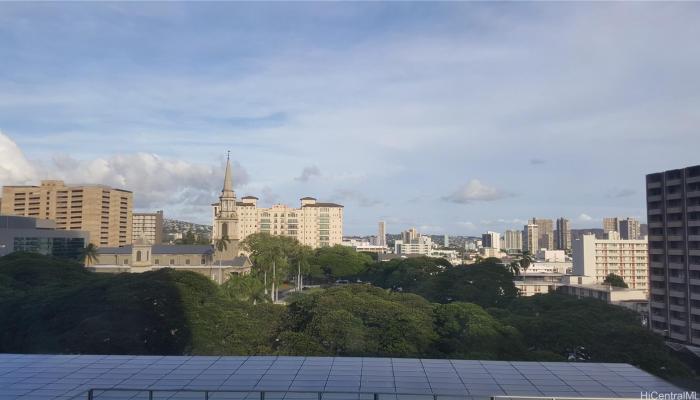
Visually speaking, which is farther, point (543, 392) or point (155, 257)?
point (155, 257)

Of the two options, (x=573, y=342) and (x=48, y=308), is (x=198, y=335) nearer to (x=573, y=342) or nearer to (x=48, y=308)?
Result: (x=48, y=308)

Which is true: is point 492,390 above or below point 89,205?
below

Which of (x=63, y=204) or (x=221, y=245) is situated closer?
(x=221, y=245)

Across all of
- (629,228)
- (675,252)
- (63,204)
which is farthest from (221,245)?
(629,228)

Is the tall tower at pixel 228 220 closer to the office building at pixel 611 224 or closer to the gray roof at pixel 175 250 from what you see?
the gray roof at pixel 175 250

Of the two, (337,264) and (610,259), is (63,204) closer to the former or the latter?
(337,264)

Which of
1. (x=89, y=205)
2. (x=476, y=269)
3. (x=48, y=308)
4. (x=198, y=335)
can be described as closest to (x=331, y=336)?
(x=198, y=335)
